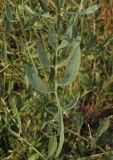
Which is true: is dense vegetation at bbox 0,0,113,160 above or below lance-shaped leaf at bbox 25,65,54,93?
below

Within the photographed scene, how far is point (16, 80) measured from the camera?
5.00ft

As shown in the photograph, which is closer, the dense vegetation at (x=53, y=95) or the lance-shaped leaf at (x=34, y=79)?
the lance-shaped leaf at (x=34, y=79)

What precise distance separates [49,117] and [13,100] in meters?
0.15

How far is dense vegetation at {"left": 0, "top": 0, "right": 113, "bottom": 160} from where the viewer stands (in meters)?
1.03

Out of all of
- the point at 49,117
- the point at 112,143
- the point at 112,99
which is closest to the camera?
the point at 49,117

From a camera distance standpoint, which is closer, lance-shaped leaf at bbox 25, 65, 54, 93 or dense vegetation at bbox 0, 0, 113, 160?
lance-shaped leaf at bbox 25, 65, 54, 93

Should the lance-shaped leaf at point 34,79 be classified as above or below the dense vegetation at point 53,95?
above

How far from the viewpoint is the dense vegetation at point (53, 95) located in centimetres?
103

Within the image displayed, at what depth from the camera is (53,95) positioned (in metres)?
1.28

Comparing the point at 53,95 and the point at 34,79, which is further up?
the point at 34,79

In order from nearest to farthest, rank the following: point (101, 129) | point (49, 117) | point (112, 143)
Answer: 1. point (101, 129)
2. point (49, 117)
3. point (112, 143)

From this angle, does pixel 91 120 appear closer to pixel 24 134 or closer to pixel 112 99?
pixel 112 99

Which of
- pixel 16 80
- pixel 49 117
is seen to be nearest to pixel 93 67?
pixel 16 80

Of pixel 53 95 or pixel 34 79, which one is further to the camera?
pixel 53 95
